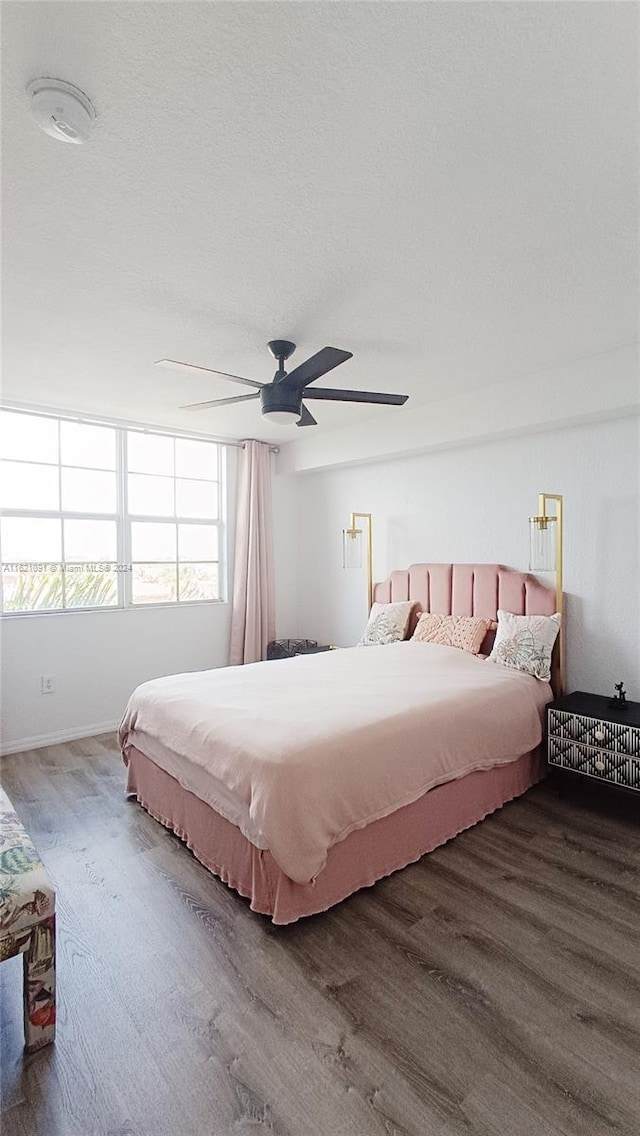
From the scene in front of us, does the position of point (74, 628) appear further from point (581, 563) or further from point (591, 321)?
point (591, 321)

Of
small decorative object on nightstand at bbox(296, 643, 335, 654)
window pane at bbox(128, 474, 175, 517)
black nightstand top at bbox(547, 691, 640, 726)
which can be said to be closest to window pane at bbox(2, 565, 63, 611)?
window pane at bbox(128, 474, 175, 517)

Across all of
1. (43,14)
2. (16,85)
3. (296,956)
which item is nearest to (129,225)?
(16,85)

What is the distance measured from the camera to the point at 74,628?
4.07 metres

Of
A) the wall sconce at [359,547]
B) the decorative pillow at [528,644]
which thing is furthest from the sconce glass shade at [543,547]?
the wall sconce at [359,547]

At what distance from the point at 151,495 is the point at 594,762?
12.3ft

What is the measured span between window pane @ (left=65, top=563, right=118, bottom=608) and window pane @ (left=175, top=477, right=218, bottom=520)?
2.79 ft

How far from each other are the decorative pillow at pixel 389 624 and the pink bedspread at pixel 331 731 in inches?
24.4

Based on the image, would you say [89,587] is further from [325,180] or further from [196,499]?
[325,180]

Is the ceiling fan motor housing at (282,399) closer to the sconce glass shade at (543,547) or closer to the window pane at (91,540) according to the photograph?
the sconce glass shade at (543,547)

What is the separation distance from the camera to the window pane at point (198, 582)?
4.82 metres

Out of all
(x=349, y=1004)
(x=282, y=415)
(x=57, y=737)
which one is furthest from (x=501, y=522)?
(x=57, y=737)

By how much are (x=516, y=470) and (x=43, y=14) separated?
3.30 m

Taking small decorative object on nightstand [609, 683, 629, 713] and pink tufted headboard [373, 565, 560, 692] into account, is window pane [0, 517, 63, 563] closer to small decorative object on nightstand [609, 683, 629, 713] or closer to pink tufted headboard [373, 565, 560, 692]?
pink tufted headboard [373, 565, 560, 692]

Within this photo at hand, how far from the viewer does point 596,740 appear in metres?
2.82
